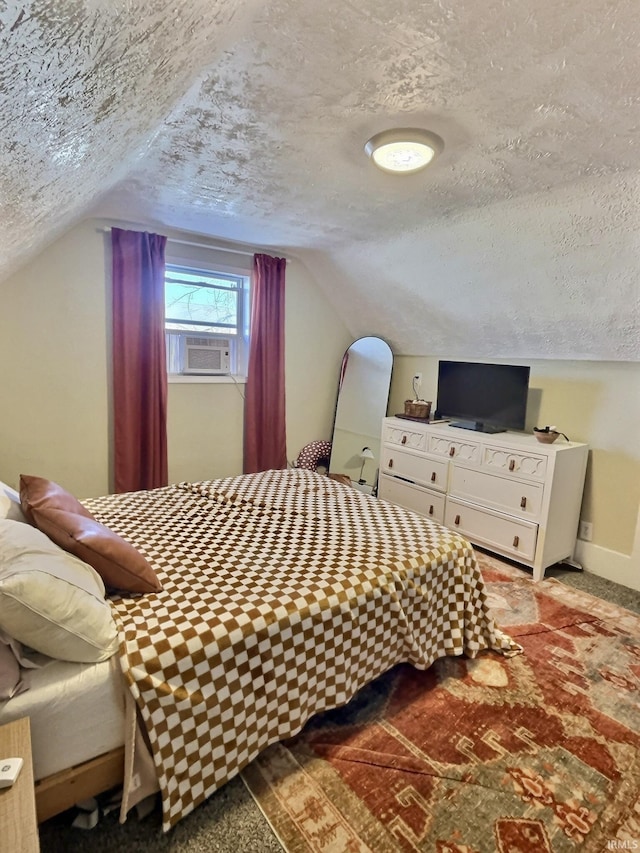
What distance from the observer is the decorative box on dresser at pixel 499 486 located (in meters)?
2.88

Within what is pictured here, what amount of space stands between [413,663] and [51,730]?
1321 mm

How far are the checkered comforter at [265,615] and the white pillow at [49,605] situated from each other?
0.33 ft

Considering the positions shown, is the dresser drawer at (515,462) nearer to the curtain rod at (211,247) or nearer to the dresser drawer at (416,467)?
the dresser drawer at (416,467)

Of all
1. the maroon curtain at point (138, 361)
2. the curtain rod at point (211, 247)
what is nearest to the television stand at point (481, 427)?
the curtain rod at point (211, 247)

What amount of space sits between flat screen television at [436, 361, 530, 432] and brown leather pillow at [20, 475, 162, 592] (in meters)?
2.60

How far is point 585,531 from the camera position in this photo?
312 centimetres

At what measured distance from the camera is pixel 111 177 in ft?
6.91

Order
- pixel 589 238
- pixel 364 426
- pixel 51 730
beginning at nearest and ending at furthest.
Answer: pixel 51 730
pixel 589 238
pixel 364 426

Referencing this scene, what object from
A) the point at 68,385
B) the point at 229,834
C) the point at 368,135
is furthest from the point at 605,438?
the point at 68,385

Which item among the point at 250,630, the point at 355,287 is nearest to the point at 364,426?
the point at 355,287

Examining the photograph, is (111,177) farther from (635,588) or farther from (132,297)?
(635,588)

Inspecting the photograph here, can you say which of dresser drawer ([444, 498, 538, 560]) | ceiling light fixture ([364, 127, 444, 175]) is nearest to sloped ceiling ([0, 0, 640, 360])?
ceiling light fixture ([364, 127, 444, 175])

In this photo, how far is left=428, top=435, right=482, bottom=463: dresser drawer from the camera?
10.6ft

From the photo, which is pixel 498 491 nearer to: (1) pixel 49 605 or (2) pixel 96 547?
(2) pixel 96 547
